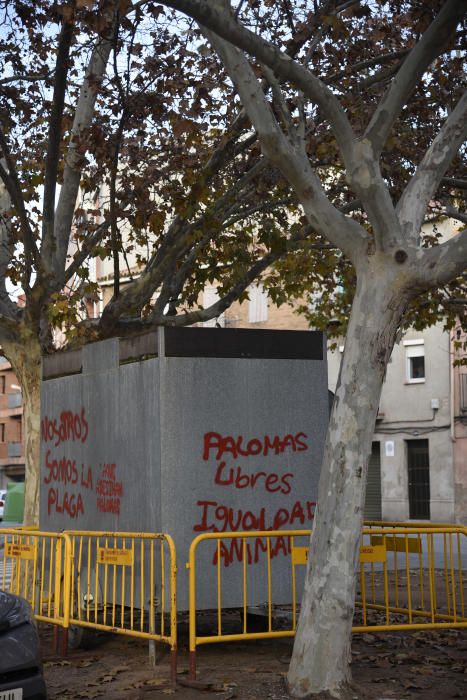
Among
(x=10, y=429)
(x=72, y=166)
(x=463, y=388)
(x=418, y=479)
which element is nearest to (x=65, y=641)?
(x=72, y=166)

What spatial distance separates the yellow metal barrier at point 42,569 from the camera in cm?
953

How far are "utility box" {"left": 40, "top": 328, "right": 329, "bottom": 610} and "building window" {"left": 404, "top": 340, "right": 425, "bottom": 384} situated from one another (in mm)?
28852

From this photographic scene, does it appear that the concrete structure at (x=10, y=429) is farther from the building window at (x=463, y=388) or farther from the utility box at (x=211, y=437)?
the utility box at (x=211, y=437)

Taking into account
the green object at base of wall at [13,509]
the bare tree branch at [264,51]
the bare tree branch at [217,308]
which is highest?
the bare tree branch at [264,51]

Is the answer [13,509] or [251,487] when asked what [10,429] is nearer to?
[13,509]

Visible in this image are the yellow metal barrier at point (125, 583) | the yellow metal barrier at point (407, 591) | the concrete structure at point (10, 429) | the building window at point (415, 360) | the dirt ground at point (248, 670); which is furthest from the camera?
the concrete structure at point (10, 429)

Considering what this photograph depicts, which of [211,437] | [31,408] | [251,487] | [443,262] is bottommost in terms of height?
[251,487]

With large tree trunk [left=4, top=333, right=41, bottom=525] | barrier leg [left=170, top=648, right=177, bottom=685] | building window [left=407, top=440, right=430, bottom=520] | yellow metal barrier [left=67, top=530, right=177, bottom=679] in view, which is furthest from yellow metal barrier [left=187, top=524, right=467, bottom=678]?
building window [left=407, top=440, right=430, bottom=520]

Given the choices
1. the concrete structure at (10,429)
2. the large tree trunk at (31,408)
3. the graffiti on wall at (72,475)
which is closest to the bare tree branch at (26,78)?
the large tree trunk at (31,408)

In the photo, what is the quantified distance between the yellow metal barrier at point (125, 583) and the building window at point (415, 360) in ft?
94.5

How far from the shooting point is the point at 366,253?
806cm

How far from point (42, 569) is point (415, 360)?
29.8m

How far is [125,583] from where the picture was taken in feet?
30.6

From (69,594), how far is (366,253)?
4028mm
